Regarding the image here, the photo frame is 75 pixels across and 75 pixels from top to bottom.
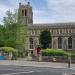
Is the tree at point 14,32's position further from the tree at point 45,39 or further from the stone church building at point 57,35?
the stone church building at point 57,35

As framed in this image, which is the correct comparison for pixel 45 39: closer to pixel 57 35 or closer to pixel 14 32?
pixel 57 35

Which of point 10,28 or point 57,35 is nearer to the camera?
point 10,28

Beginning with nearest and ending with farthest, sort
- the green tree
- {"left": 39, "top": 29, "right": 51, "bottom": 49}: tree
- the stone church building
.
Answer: the green tree < {"left": 39, "top": 29, "right": 51, "bottom": 49}: tree < the stone church building

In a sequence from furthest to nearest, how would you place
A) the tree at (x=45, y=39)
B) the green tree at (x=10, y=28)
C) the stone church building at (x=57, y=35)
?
the stone church building at (x=57, y=35)
the tree at (x=45, y=39)
the green tree at (x=10, y=28)

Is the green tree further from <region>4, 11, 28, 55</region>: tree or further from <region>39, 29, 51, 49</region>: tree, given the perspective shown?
<region>39, 29, 51, 49</region>: tree

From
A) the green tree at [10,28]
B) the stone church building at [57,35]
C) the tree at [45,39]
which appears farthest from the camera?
the stone church building at [57,35]

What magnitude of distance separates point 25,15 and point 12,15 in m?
64.8

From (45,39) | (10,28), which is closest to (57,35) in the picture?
(45,39)

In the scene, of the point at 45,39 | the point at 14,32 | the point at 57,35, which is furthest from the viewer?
the point at 57,35

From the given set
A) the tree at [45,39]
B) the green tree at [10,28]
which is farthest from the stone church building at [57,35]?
the green tree at [10,28]

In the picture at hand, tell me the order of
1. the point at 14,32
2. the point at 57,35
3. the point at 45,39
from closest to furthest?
the point at 14,32 → the point at 45,39 → the point at 57,35

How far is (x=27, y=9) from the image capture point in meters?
156

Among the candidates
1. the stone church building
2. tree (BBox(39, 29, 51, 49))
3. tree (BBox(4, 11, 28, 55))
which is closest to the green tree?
tree (BBox(4, 11, 28, 55))

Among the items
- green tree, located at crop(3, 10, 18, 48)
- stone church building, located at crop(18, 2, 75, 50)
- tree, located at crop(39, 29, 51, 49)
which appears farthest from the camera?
stone church building, located at crop(18, 2, 75, 50)
